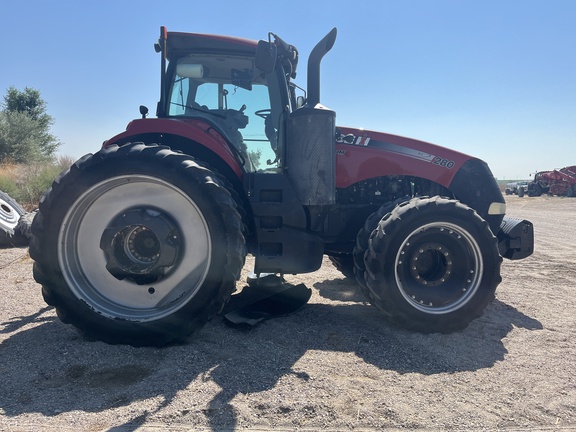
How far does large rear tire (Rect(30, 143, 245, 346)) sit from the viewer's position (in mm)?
3135

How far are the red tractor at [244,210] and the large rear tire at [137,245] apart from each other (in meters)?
0.01

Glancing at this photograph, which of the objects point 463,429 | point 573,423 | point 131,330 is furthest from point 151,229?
point 573,423

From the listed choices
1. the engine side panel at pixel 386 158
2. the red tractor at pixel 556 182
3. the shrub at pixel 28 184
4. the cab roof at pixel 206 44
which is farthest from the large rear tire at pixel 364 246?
the red tractor at pixel 556 182

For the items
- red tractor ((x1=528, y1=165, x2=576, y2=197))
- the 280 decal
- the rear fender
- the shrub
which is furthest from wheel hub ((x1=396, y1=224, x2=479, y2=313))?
red tractor ((x1=528, y1=165, x2=576, y2=197))

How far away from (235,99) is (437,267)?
2.43 meters

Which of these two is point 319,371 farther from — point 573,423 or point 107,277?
point 107,277

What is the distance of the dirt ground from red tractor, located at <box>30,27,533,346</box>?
30 centimetres

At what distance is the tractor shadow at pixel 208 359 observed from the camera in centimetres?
241

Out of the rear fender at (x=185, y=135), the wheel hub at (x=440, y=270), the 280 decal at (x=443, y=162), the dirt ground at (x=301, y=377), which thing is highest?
the rear fender at (x=185, y=135)

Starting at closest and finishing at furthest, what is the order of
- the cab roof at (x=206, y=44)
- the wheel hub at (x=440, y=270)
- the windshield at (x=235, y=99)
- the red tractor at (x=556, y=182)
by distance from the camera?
the wheel hub at (x=440, y=270)
the cab roof at (x=206, y=44)
the windshield at (x=235, y=99)
the red tractor at (x=556, y=182)

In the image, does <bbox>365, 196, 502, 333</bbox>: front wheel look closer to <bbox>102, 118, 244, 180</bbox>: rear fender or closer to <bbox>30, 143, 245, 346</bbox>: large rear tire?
<bbox>30, 143, 245, 346</bbox>: large rear tire

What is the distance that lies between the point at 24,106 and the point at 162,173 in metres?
28.2

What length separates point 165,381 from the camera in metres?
2.62

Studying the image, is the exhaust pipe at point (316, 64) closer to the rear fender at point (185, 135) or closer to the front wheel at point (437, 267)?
the rear fender at point (185, 135)
